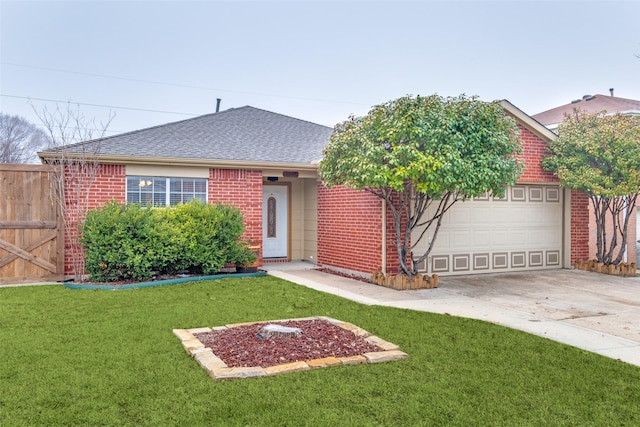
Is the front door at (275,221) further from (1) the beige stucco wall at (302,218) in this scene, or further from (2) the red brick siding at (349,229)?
(2) the red brick siding at (349,229)

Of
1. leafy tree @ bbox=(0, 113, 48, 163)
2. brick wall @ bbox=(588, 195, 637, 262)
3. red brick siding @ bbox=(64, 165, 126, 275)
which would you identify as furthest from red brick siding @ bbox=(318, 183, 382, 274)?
leafy tree @ bbox=(0, 113, 48, 163)

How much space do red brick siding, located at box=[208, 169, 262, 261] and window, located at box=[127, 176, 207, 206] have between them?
0.27 m

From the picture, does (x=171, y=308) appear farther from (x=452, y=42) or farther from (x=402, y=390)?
(x=452, y=42)

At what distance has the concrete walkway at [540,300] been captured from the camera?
6177 millimetres

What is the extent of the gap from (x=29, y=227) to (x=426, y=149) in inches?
298

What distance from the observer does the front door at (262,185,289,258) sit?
1357 centimetres

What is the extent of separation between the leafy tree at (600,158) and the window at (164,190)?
813cm

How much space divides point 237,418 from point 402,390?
1381mm

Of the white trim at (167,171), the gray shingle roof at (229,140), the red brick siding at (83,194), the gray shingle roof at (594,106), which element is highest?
the gray shingle roof at (594,106)

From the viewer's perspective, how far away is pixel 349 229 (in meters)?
11.7

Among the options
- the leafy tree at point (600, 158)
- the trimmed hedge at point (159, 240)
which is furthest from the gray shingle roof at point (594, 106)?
the trimmed hedge at point (159, 240)

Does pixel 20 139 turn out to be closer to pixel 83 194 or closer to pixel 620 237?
pixel 83 194

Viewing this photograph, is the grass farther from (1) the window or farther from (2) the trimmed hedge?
(1) the window

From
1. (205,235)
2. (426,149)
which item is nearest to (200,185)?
(205,235)
